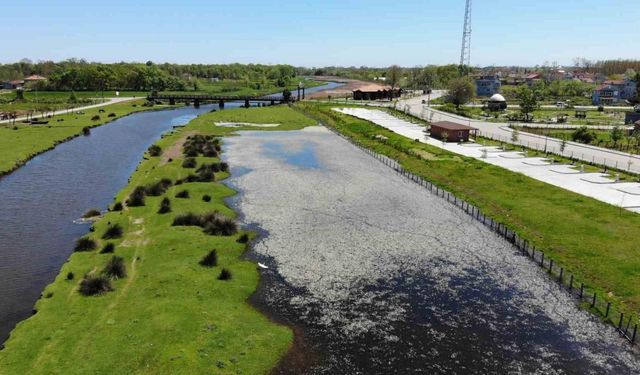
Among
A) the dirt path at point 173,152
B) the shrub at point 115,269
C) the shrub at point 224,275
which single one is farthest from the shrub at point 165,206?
the dirt path at point 173,152

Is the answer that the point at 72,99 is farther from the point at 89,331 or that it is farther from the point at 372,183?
the point at 89,331

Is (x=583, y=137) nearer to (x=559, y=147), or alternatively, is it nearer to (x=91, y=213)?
(x=559, y=147)

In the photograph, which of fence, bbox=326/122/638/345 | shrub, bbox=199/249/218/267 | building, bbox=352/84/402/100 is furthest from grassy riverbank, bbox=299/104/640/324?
building, bbox=352/84/402/100

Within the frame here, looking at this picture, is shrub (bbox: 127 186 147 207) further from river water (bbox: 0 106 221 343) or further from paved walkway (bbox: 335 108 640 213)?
paved walkway (bbox: 335 108 640 213)

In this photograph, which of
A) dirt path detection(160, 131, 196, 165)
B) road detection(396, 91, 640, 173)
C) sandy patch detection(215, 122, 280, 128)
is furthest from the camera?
sandy patch detection(215, 122, 280, 128)

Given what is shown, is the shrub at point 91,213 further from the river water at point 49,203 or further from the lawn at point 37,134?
the lawn at point 37,134

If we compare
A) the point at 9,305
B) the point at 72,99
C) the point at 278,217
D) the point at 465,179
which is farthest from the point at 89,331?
the point at 72,99
